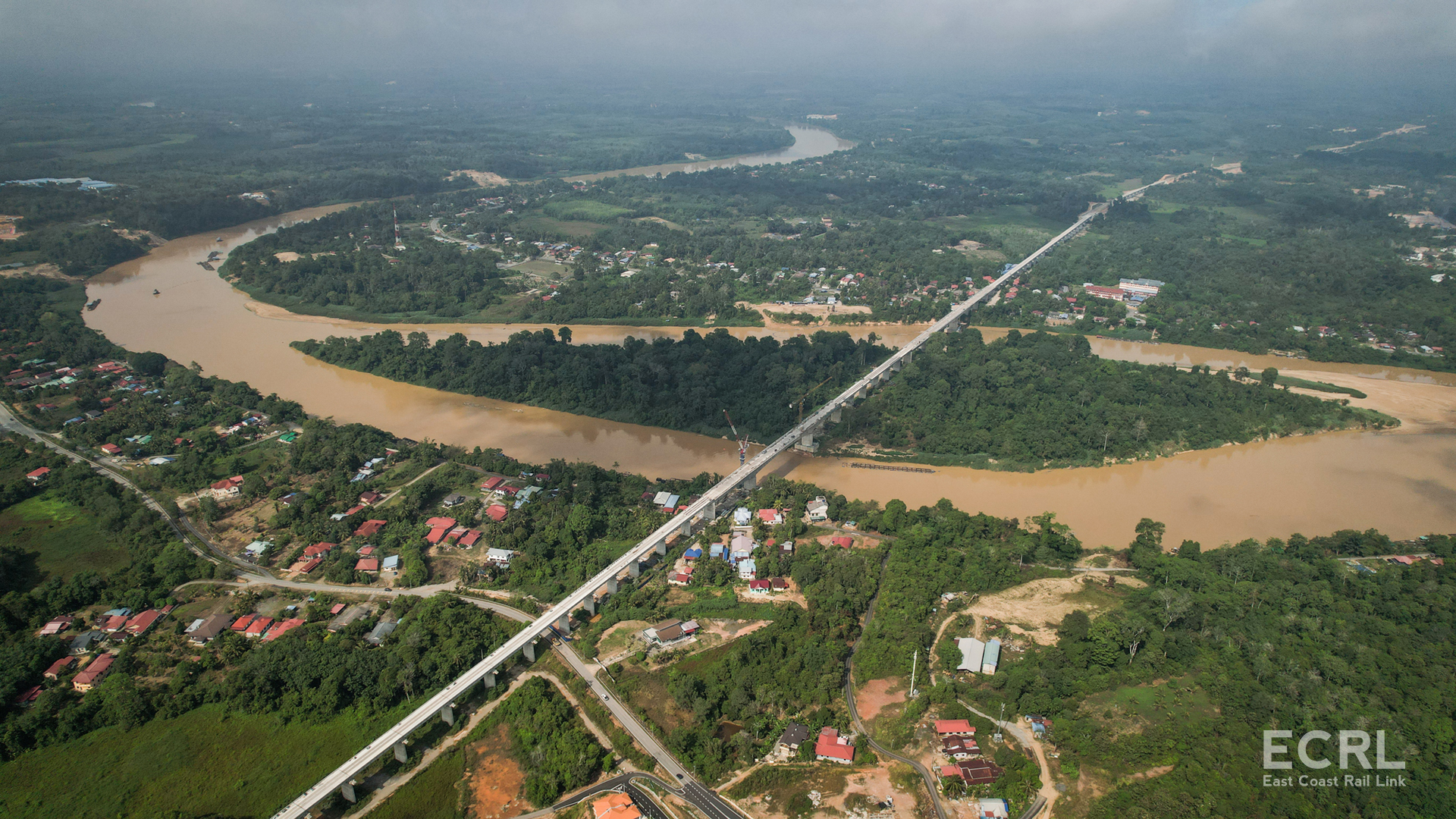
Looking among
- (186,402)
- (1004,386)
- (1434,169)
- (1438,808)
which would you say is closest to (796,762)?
(1438,808)

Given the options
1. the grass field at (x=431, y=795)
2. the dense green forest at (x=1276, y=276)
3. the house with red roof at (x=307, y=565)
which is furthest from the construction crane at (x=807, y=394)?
the grass field at (x=431, y=795)

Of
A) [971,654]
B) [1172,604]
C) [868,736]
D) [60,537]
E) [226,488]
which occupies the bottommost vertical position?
[60,537]

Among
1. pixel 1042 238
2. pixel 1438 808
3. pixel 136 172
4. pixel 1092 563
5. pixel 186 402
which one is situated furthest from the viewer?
pixel 136 172

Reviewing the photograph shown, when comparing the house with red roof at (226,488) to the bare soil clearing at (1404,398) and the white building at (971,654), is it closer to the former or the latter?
the white building at (971,654)

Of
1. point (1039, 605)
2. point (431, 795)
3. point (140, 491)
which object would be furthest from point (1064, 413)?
point (140, 491)

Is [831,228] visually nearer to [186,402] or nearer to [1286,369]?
[1286,369]

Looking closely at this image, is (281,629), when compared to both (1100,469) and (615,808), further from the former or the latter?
(1100,469)
